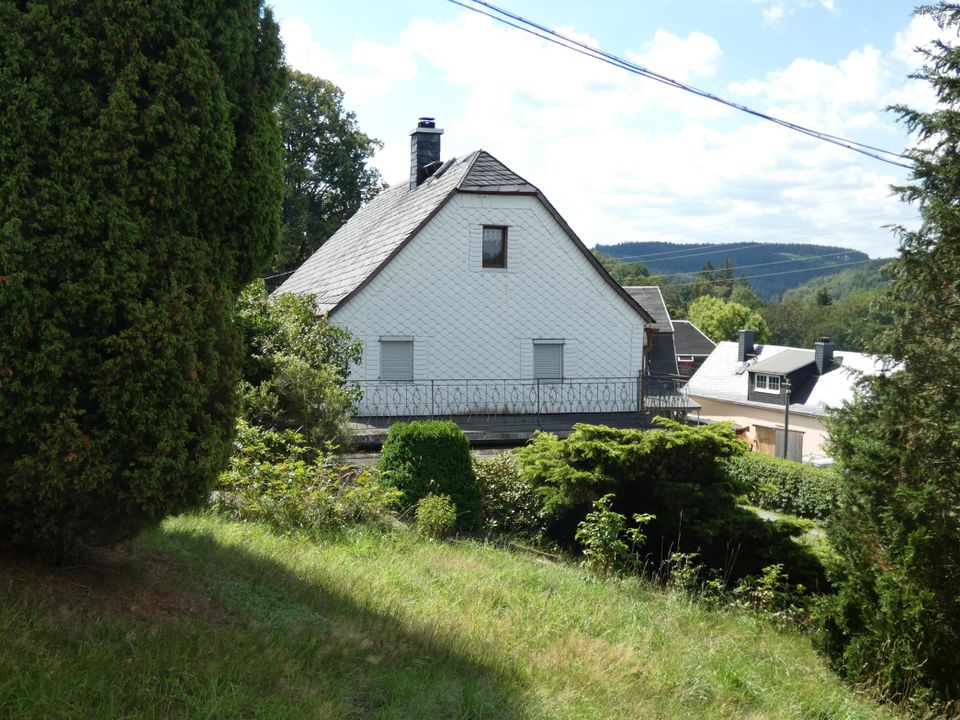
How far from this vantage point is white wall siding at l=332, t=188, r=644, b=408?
1991cm

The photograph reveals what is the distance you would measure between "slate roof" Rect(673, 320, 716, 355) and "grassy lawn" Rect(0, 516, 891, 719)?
6243cm

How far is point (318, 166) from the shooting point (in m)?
38.6

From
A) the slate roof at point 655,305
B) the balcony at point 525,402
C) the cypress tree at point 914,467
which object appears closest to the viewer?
the cypress tree at point 914,467

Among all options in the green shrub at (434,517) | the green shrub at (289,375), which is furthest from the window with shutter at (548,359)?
the green shrub at (434,517)

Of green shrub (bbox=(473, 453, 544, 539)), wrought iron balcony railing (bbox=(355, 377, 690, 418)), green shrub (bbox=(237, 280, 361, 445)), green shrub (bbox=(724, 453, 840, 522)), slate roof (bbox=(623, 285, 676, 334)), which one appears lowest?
green shrub (bbox=(724, 453, 840, 522))

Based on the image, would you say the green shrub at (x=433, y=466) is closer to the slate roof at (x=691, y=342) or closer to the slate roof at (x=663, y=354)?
the slate roof at (x=663, y=354)

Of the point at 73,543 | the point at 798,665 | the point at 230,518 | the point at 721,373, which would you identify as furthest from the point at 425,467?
the point at 721,373

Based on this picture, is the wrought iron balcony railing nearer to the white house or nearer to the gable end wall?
the white house

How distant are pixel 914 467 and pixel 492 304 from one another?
14.9 metres

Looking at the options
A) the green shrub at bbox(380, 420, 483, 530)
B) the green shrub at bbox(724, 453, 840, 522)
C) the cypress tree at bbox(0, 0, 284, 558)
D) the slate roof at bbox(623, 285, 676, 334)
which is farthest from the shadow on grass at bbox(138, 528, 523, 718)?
the slate roof at bbox(623, 285, 676, 334)

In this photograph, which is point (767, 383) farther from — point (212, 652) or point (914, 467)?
point (212, 652)

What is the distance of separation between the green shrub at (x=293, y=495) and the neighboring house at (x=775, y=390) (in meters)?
35.5

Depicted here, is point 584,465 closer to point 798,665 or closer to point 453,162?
point 798,665

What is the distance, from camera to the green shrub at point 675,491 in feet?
35.3
